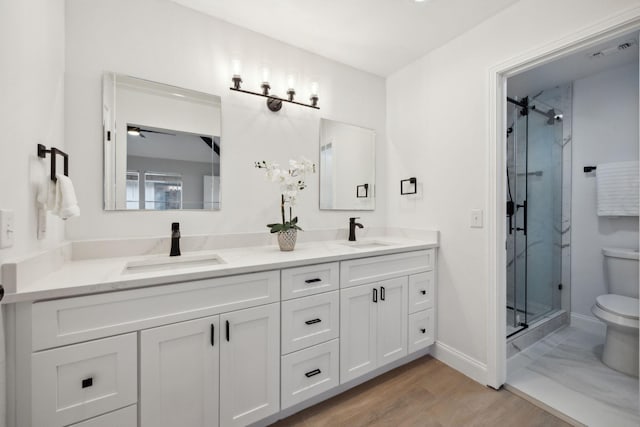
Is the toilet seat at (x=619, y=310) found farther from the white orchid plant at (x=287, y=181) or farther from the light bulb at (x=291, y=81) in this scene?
the light bulb at (x=291, y=81)

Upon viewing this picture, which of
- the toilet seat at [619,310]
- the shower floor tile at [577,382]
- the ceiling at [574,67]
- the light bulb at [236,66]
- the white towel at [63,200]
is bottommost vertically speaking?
the shower floor tile at [577,382]

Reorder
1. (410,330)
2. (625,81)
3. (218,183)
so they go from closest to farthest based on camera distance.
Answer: (218,183), (410,330), (625,81)

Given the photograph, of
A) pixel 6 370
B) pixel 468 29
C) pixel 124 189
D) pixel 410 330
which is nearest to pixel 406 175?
pixel 468 29

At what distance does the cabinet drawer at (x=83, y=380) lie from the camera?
0.89 m

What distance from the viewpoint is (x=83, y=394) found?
96 centimetres

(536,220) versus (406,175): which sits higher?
(406,175)

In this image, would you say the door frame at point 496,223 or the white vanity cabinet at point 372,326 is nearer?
the white vanity cabinet at point 372,326

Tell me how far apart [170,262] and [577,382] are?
2.61 metres

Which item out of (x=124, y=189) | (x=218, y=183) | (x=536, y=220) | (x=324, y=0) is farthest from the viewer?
(x=536, y=220)

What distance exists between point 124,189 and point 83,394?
3.23 feet

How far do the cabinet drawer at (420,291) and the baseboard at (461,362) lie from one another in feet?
1.10

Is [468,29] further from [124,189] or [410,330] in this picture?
[124,189]

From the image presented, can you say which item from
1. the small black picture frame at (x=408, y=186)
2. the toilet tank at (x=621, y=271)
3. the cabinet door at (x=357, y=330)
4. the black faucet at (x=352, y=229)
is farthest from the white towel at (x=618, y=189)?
the cabinet door at (x=357, y=330)

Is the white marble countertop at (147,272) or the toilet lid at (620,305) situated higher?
the white marble countertop at (147,272)
